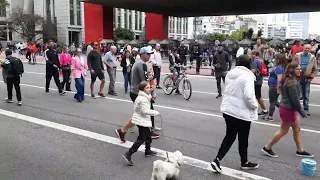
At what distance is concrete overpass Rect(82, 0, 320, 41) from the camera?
3653cm

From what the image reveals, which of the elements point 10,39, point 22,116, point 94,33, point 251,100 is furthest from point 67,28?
point 251,100

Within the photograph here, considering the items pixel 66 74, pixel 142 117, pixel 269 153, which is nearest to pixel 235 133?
pixel 269 153

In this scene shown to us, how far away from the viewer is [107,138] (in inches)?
262

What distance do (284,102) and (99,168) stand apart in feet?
10.4

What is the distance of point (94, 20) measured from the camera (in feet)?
137

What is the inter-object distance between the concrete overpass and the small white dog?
33.7m

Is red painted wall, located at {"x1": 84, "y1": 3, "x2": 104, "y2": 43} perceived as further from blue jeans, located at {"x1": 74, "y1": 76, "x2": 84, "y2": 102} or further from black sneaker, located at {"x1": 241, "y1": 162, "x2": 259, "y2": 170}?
black sneaker, located at {"x1": 241, "y1": 162, "x2": 259, "y2": 170}

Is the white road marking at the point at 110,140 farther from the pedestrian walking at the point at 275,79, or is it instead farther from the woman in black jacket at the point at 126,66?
the woman in black jacket at the point at 126,66

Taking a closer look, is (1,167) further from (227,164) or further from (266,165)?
(266,165)

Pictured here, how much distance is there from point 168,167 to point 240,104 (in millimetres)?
1455

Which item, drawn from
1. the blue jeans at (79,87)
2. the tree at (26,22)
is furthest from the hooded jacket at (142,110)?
the tree at (26,22)

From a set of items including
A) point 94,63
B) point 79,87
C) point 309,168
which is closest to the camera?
point 309,168

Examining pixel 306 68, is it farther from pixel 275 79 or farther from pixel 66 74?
pixel 66 74

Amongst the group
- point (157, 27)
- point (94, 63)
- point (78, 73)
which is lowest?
point (78, 73)
